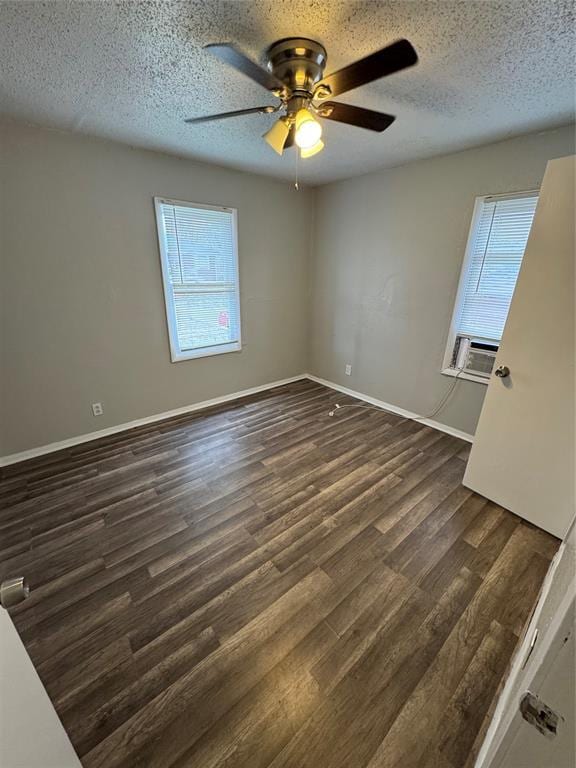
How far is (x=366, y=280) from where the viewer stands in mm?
3439

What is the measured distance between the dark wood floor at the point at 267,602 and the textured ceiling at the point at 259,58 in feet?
8.01

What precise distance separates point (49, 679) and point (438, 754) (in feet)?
4.86

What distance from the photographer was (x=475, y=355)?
2.76 meters

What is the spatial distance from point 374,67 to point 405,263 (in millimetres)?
2100

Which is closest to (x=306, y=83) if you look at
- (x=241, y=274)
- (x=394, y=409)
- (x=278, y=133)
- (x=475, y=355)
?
(x=278, y=133)

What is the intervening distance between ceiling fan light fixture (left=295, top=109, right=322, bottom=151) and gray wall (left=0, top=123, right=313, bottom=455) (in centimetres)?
188

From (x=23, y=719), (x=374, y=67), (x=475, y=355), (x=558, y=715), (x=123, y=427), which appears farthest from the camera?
(x=123, y=427)

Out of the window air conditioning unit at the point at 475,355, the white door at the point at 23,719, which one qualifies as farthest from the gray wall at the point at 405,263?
the white door at the point at 23,719

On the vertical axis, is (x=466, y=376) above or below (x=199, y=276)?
below

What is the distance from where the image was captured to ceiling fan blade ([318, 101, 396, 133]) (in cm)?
141

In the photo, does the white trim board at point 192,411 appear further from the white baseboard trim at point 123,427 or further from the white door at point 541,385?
the white door at point 541,385

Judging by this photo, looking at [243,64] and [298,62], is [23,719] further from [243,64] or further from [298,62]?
[298,62]

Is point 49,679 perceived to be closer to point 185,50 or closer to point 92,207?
point 185,50

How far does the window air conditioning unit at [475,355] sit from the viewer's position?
105 inches
